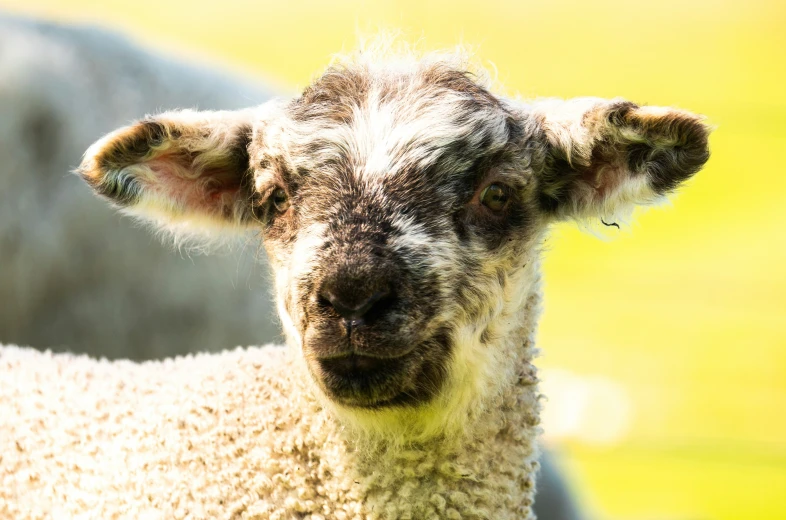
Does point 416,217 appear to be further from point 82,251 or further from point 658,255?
point 658,255

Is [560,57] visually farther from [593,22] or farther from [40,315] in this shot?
[40,315]

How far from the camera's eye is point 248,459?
2910mm

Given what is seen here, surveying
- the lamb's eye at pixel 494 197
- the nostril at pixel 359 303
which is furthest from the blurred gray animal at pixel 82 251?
the nostril at pixel 359 303

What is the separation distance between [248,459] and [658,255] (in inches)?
268

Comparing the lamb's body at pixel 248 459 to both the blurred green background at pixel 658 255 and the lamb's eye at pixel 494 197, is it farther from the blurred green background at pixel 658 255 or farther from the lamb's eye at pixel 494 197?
the blurred green background at pixel 658 255

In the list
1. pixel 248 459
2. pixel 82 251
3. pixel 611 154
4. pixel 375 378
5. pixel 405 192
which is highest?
pixel 82 251

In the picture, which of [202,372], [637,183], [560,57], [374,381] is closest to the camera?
[374,381]

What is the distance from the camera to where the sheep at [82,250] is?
5.64m

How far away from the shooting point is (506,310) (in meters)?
2.94

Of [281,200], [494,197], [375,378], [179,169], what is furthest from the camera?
[179,169]

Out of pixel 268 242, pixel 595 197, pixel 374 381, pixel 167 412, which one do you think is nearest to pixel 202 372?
pixel 167 412

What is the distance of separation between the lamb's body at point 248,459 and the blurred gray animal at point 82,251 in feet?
8.45

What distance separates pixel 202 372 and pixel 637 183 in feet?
5.04

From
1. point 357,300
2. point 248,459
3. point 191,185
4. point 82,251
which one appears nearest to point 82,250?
point 82,251
